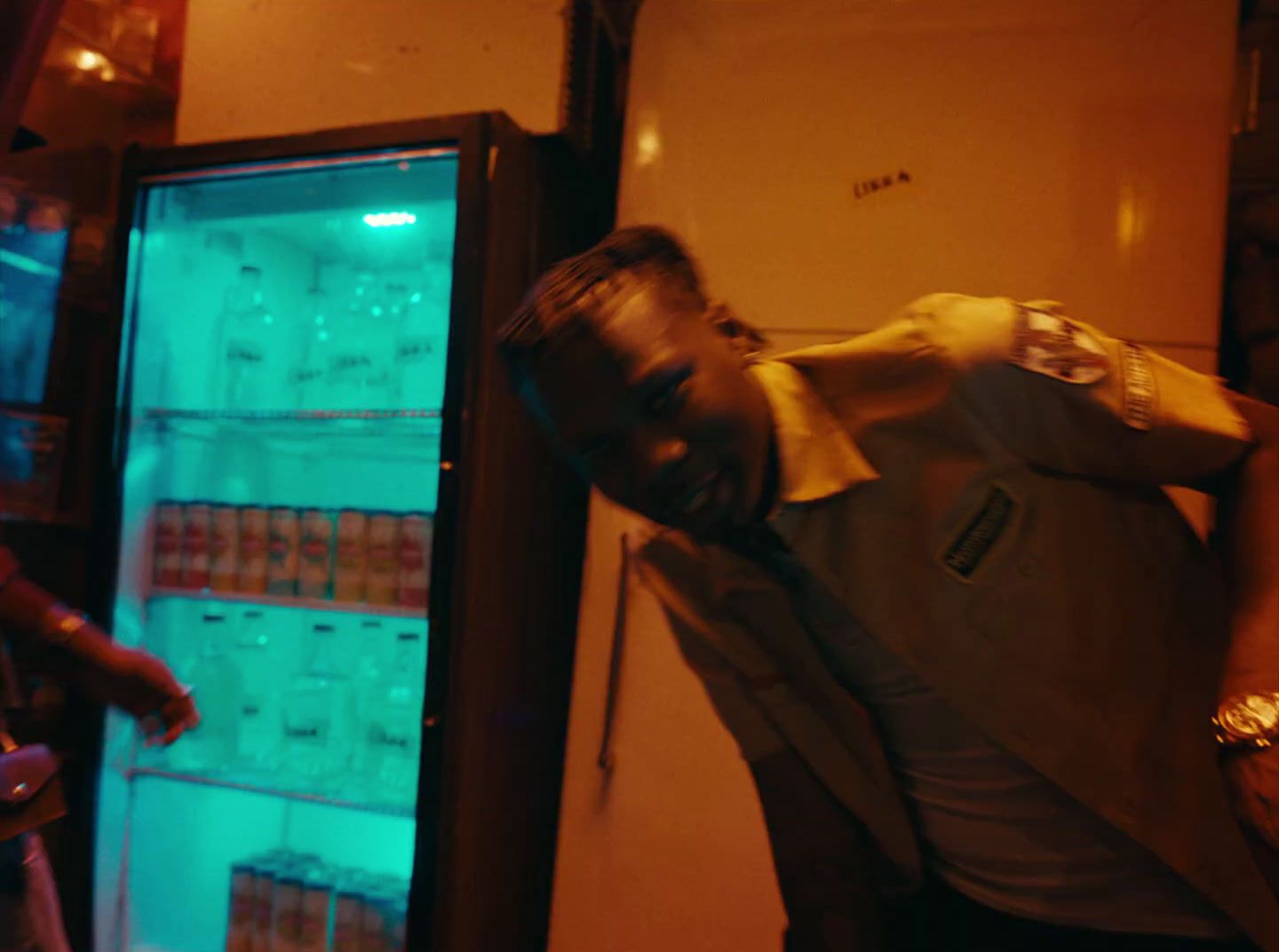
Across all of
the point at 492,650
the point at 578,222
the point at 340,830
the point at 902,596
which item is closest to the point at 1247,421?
the point at 902,596

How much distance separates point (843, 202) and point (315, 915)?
1.53 m

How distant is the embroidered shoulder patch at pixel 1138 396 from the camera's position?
636mm

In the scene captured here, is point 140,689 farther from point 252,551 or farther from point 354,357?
point 354,357

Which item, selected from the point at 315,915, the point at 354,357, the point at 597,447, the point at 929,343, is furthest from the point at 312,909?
the point at 929,343

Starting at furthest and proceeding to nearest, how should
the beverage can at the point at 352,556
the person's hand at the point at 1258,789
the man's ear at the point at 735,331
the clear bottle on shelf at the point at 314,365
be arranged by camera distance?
the clear bottle on shelf at the point at 314,365 → the beverage can at the point at 352,556 → the man's ear at the point at 735,331 → the person's hand at the point at 1258,789

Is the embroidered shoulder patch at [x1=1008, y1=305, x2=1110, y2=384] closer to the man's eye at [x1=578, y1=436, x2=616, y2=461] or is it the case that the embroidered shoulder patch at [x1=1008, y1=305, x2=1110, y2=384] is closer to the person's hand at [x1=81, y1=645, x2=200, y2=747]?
the man's eye at [x1=578, y1=436, x2=616, y2=461]

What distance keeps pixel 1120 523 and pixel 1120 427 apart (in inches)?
4.8

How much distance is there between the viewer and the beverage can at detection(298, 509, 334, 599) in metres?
1.44

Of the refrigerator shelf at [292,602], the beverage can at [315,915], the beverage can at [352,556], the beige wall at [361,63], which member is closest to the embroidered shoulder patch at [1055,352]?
the beige wall at [361,63]

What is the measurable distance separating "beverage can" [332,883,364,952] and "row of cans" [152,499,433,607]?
21.4 inches

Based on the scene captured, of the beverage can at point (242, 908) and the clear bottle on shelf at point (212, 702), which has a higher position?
the clear bottle on shelf at point (212, 702)

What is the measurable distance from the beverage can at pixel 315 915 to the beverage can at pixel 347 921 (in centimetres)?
1

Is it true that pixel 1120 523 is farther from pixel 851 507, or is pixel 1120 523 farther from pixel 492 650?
pixel 492 650

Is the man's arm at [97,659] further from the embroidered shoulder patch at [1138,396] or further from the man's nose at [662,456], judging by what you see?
the embroidered shoulder patch at [1138,396]
